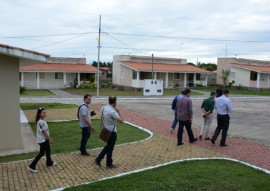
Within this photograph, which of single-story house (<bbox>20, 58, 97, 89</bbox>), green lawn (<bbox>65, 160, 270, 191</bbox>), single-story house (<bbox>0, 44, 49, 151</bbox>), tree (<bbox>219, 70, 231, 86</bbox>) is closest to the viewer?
green lawn (<bbox>65, 160, 270, 191</bbox>)

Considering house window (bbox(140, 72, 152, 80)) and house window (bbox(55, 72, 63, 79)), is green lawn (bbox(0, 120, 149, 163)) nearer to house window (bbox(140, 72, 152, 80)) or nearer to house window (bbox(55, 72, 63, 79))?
house window (bbox(140, 72, 152, 80))

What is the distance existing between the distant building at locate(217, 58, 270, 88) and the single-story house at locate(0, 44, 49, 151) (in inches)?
1684

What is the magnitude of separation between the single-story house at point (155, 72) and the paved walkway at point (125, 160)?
31.2 meters

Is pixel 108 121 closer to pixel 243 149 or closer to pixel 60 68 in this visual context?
pixel 243 149

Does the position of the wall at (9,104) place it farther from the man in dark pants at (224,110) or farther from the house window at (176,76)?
the house window at (176,76)

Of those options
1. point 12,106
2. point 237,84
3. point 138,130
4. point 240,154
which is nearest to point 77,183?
point 12,106

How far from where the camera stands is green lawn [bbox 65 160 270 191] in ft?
Result: 18.7

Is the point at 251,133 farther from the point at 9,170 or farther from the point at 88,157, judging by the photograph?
the point at 9,170

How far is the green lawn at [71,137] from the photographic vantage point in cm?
855

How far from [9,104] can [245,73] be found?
44.5m

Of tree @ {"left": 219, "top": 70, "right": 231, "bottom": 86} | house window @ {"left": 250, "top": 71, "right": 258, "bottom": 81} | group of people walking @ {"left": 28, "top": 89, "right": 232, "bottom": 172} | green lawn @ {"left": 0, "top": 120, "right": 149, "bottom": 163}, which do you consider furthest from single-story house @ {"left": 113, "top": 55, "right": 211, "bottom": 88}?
group of people walking @ {"left": 28, "top": 89, "right": 232, "bottom": 172}

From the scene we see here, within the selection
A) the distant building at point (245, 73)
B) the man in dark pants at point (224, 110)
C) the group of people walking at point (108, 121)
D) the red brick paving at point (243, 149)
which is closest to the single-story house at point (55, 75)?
the distant building at point (245, 73)

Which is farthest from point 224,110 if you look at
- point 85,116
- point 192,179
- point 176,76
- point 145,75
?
point 176,76

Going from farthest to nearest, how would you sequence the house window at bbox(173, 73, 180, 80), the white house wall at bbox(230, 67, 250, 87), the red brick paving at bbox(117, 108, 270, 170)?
the white house wall at bbox(230, 67, 250, 87) → the house window at bbox(173, 73, 180, 80) → the red brick paving at bbox(117, 108, 270, 170)
